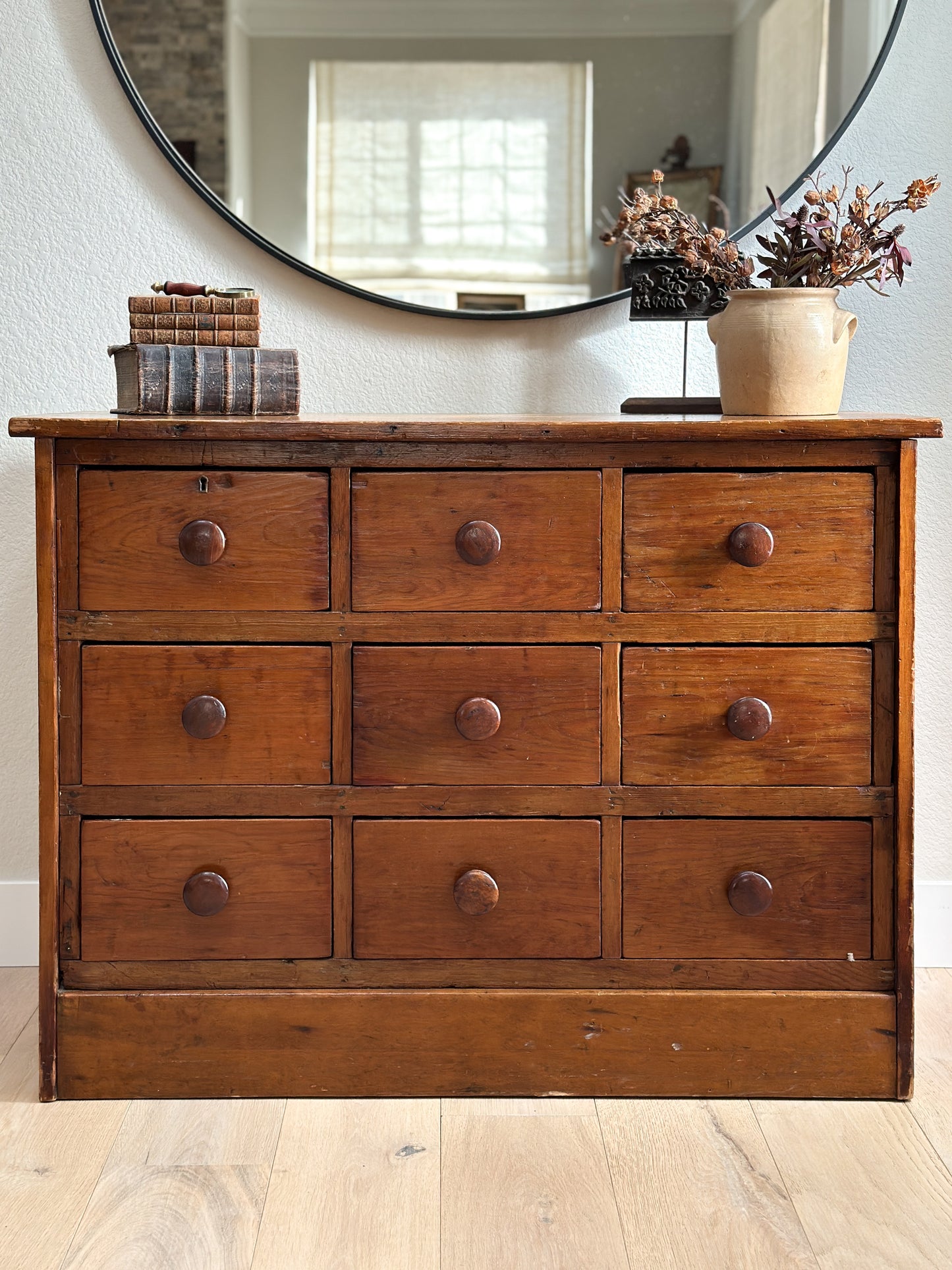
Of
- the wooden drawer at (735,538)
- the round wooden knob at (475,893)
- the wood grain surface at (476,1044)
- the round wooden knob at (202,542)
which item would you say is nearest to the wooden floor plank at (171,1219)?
the wood grain surface at (476,1044)

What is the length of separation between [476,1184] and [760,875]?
0.50m

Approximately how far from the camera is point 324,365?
1.86 m

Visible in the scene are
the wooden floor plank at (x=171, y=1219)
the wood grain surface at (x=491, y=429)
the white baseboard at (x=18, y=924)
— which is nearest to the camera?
the wooden floor plank at (x=171, y=1219)

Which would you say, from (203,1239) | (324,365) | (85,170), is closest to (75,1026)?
(203,1239)

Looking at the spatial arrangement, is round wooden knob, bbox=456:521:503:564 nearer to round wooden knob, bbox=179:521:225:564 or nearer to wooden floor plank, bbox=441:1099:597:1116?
round wooden knob, bbox=179:521:225:564

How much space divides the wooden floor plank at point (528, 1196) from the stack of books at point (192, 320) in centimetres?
105

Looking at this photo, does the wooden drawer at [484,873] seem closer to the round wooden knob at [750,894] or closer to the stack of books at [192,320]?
the round wooden knob at [750,894]

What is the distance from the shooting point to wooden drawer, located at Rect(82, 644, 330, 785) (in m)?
1.42

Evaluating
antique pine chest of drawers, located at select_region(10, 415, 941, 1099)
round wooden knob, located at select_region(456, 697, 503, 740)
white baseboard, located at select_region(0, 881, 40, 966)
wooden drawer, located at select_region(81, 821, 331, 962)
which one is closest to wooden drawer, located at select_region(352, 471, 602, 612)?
antique pine chest of drawers, located at select_region(10, 415, 941, 1099)

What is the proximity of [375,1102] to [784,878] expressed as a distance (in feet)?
1.94

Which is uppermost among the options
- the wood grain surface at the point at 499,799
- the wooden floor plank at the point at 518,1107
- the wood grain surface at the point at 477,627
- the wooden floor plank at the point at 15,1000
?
the wood grain surface at the point at 477,627

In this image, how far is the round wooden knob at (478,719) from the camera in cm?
140

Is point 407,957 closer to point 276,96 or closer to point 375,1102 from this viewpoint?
point 375,1102

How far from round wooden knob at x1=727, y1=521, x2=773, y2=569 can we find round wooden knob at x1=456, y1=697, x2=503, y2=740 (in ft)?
1.16
